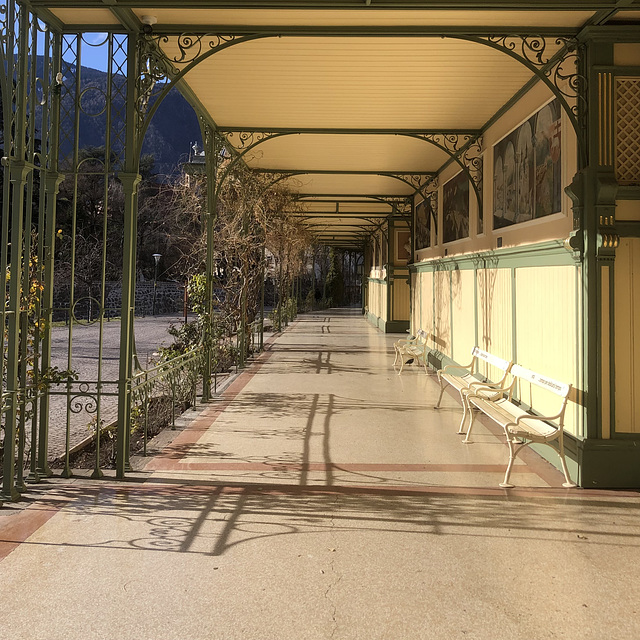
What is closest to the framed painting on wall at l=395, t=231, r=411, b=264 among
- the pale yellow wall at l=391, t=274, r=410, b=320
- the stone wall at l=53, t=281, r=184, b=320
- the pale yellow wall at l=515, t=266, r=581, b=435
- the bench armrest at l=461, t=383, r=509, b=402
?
the pale yellow wall at l=391, t=274, r=410, b=320

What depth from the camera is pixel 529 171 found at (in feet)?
20.4

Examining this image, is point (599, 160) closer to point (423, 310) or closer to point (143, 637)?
point (143, 637)

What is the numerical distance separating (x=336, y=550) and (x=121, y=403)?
86.9 inches

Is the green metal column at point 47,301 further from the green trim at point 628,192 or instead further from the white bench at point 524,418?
the green trim at point 628,192

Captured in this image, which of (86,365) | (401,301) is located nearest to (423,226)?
(401,301)

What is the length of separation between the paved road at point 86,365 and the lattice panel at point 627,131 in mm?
4241

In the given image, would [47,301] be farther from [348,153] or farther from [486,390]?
[348,153]

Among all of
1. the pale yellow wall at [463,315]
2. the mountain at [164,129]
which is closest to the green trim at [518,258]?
the pale yellow wall at [463,315]

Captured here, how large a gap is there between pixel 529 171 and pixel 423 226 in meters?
7.58

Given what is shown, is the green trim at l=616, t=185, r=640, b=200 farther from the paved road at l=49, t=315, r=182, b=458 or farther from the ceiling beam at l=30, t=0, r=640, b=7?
the paved road at l=49, t=315, r=182, b=458

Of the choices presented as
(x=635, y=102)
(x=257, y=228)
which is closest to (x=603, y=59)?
(x=635, y=102)

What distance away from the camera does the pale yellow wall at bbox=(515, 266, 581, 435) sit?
477 centimetres

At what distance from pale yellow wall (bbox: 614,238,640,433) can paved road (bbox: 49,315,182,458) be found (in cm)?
384

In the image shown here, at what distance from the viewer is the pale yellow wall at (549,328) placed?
4.77 m
